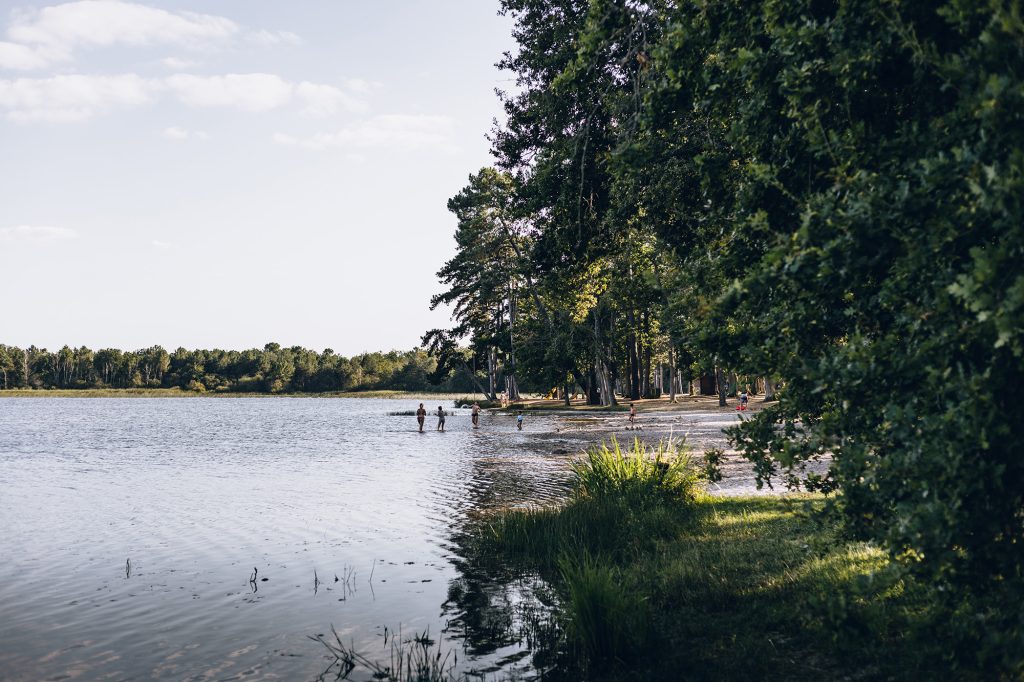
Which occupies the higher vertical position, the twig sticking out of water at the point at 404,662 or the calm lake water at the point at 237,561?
→ the twig sticking out of water at the point at 404,662

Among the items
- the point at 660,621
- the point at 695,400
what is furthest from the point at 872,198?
the point at 695,400

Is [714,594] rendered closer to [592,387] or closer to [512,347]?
[512,347]

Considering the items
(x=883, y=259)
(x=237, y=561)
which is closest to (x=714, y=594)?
(x=883, y=259)

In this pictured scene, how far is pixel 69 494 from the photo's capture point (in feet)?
72.6

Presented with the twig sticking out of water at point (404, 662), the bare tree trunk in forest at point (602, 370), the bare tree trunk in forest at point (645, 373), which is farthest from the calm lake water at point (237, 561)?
the bare tree trunk in forest at point (645, 373)

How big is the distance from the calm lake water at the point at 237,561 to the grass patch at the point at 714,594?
1.03 meters

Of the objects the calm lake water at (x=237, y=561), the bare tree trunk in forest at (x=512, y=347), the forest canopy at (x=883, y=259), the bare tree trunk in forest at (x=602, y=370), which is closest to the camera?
the forest canopy at (x=883, y=259)

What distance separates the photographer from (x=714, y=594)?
870 centimetres

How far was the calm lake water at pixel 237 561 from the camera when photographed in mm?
8461

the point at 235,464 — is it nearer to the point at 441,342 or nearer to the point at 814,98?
the point at 814,98

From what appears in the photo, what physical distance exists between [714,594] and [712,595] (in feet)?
0.09

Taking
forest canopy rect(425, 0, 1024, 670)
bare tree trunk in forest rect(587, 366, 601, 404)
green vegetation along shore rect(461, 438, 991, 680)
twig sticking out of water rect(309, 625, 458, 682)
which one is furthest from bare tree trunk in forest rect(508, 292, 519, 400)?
forest canopy rect(425, 0, 1024, 670)

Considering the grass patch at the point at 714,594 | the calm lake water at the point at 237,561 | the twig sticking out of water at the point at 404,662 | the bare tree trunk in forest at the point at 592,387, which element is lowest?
the calm lake water at the point at 237,561

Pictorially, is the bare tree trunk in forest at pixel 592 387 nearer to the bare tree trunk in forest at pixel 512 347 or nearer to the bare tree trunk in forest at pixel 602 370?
the bare tree trunk in forest at pixel 602 370
